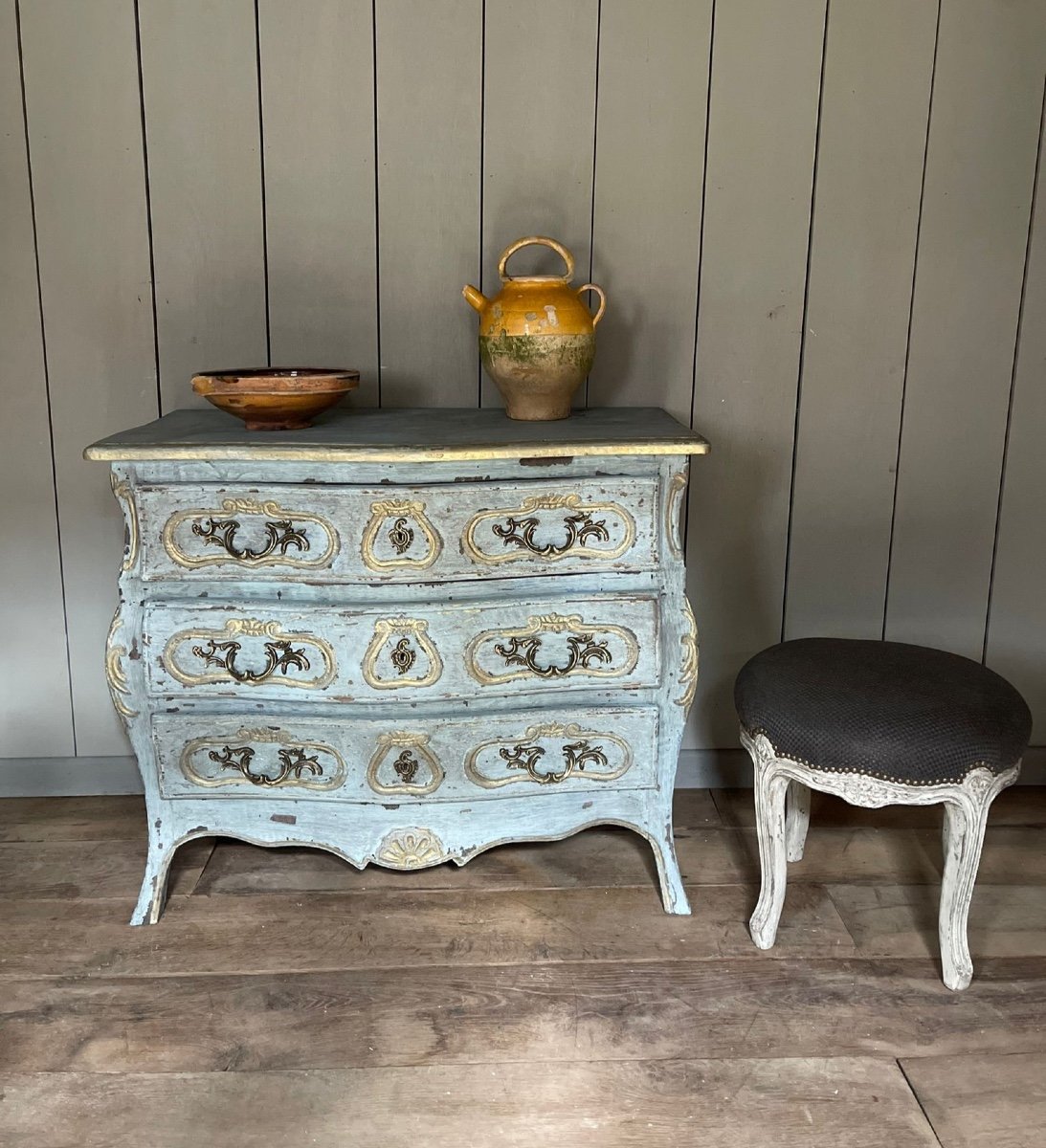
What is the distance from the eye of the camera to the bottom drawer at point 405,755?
6.45 feet

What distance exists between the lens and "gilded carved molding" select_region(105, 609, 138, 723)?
1.91 m

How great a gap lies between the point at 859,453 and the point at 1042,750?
867 mm

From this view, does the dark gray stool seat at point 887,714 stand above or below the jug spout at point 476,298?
below

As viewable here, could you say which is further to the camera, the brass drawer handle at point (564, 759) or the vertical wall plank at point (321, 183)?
Result: the vertical wall plank at point (321, 183)

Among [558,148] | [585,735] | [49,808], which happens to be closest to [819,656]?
[585,735]

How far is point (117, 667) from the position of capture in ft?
6.29

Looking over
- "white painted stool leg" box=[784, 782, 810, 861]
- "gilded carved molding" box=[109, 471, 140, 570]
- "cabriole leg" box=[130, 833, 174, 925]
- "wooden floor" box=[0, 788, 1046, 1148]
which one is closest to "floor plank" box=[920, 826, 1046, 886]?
"wooden floor" box=[0, 788, 1046, 1148]

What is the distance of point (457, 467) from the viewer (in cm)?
184

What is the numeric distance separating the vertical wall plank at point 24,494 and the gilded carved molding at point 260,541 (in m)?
0.66

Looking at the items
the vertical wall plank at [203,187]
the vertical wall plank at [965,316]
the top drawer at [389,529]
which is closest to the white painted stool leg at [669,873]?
the top drawer at [389,529]

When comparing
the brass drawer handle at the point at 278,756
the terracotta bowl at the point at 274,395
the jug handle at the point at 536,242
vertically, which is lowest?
the brass drawer handle at the point at 278,756

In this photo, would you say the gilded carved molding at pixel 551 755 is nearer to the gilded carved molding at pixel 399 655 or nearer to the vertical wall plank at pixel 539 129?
the gilded carved molding at pixel 399 655

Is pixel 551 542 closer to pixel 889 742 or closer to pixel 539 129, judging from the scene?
pixel 889 742

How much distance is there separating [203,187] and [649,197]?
910 mm
